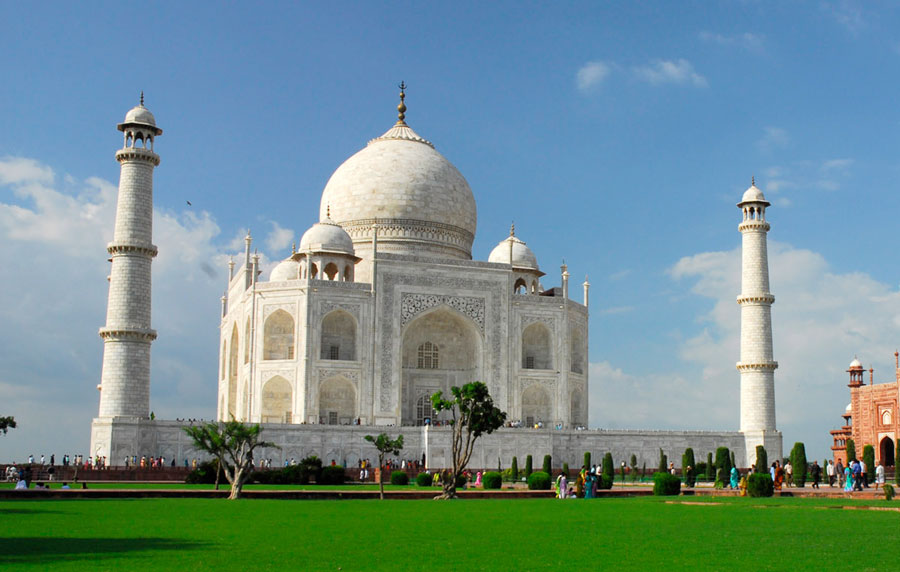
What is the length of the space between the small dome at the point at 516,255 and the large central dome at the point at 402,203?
120 centimetres

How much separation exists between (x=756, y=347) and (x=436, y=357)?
34.2ft

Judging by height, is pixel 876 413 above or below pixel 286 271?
below

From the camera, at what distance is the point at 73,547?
27.6ft

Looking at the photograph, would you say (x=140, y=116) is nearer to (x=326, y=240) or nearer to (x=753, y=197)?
(x=326, y=240)

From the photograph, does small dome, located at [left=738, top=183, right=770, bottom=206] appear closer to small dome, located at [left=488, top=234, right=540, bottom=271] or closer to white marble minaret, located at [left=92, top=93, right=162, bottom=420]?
small dome, located at [left=488, top=234, right=540, bottom=271]

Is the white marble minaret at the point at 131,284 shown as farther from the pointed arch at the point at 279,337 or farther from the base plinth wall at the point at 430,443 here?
the pointed arch at the point at 279,337

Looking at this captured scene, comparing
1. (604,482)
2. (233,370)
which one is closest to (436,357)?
(233,370)

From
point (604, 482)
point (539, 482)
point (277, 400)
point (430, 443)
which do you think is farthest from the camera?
point (277, 400)

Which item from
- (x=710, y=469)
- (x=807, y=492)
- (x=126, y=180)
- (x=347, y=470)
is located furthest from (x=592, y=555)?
(x=126, y=180)

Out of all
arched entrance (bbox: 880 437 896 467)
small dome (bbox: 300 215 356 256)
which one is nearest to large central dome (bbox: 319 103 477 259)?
small dome (bbox: 300 215 356 256)

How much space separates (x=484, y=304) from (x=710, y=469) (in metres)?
9.17

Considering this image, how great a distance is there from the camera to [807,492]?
19781mm

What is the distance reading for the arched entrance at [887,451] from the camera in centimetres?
3731

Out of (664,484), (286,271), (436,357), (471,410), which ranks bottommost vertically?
(664,484)
